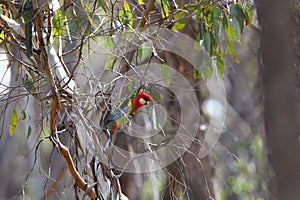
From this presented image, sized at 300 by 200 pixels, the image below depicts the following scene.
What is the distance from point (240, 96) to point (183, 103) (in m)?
3.18

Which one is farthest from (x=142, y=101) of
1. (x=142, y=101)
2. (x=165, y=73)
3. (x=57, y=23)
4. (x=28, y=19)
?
(x=28, y=19)

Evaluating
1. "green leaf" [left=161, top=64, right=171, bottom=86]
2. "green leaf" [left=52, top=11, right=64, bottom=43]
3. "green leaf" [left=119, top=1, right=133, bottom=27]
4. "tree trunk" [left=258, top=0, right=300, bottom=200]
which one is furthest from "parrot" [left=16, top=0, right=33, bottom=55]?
"tree trunk" [left=258, top=0, right=300, bottom=200]

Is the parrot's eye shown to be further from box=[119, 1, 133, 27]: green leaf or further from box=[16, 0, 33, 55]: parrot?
box=[16, 0, 33, 55]: parrot

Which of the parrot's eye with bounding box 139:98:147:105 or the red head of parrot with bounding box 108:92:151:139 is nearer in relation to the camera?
the red head of parrot with bounding box 108:92:151:139

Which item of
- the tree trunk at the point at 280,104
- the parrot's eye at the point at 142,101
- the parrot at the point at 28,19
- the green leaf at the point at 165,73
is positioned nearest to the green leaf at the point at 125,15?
the green leaf at the point at 165,73

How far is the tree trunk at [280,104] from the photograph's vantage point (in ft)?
1.77

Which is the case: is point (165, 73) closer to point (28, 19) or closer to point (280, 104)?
point (28, 19)

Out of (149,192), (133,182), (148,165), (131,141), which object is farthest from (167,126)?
(149,192)

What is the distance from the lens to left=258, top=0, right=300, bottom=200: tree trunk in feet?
1.77

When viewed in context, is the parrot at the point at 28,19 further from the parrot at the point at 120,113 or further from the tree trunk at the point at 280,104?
the tree trunk at the point at 280,104

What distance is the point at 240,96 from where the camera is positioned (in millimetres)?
6152

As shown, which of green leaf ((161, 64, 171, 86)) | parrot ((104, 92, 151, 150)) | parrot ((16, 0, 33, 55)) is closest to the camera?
parrot ((16, 0, 33, 55))

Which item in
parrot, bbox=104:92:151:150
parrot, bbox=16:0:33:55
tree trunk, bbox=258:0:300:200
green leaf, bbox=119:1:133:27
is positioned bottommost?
parrot, bbox=104:92:151:150

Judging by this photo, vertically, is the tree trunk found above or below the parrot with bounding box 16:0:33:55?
above
